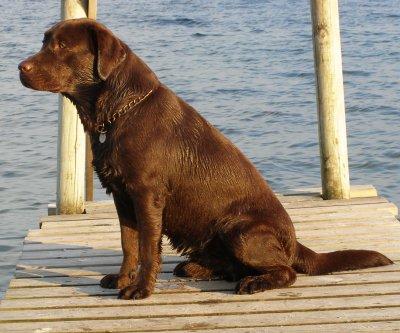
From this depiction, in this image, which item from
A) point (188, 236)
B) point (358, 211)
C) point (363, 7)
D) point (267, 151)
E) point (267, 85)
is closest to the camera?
point (188, 236)

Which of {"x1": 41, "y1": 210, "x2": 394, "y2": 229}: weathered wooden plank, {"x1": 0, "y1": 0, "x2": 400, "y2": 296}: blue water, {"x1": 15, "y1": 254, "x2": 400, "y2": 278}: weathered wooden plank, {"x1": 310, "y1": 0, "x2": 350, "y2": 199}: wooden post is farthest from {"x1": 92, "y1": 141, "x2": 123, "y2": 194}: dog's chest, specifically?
{"x1": 0, "y1": 0, "x2": 400, "y2": 296}: blue water

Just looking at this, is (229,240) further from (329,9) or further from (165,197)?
(329,9)

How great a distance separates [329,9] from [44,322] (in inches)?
129

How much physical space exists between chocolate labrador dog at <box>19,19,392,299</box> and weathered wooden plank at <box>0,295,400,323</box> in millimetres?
154

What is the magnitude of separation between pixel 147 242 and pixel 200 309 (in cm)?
43

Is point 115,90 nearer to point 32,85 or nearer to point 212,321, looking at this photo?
point 32,85

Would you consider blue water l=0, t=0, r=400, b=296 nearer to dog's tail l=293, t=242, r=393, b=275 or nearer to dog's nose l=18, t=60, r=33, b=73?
dog's tail l=293, t=242, r=393, b=275

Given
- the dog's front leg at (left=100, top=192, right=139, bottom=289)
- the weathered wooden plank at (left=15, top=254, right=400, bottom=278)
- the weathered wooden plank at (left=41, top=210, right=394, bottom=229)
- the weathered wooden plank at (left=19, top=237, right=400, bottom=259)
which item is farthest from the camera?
the weathered wooden plank at (left=41, top=210, right=394, bottom=229)

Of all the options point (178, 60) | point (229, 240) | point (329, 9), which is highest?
point (329, 9)

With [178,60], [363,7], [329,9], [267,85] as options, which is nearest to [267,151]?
[267,85]

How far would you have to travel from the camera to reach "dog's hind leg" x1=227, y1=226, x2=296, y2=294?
509cm

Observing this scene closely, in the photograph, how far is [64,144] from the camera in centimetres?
706

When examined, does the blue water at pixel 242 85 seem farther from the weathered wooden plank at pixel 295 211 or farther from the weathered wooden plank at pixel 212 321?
the weathered wooden plank at pixel 212 321

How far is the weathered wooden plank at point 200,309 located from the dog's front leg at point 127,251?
283 mm
